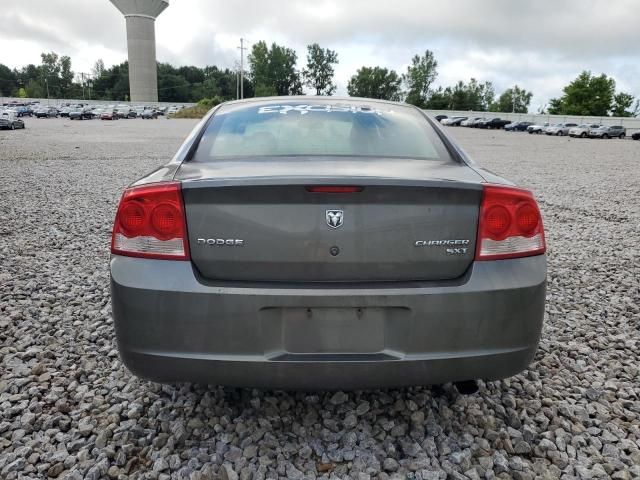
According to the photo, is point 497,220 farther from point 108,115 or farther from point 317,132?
point 108,115

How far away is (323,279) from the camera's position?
189 centimetres

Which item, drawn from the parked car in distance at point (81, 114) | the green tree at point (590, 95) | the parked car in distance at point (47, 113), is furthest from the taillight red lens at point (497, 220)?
the green tree at point (590, 95)

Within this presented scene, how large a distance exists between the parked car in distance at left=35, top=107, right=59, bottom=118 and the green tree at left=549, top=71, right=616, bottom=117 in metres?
68.0

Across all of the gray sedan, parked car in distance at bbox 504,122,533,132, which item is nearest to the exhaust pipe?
the gray sedan

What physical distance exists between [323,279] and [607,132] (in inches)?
1898

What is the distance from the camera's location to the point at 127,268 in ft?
6.46

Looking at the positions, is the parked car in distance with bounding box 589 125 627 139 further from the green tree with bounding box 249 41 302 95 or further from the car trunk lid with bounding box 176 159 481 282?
the green tree with bounding box 249 41 302 95

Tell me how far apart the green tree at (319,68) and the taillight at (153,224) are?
120241 mm

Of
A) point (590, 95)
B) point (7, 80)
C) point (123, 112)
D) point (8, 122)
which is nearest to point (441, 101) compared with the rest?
point (590, 95)

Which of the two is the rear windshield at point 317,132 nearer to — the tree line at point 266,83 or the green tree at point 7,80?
the tree line at point 266,83

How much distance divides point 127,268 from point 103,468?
847mm

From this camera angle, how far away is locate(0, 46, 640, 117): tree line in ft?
323

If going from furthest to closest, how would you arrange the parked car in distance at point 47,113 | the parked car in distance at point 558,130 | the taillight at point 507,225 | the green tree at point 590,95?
the green tree at point 590,95 → the parked car in distance at point 47,113 → the parked car in distance at point 558,130 → the taillight at point 507,225

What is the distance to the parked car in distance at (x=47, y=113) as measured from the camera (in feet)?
188
